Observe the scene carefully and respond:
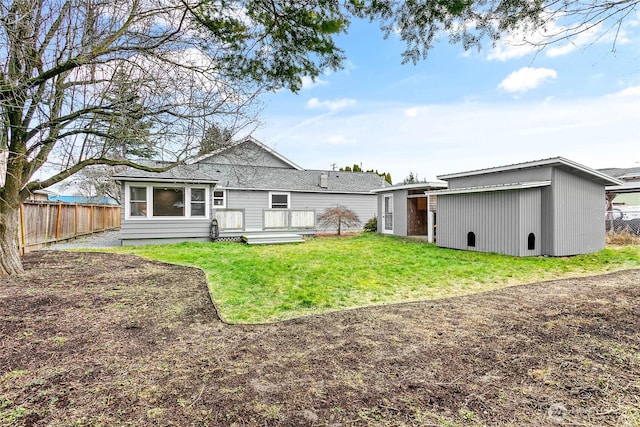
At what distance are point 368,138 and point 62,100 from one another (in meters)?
20.2

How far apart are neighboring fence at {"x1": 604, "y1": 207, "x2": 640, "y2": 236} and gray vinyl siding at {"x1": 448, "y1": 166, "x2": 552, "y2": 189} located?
7259mm

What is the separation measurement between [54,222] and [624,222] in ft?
80.6

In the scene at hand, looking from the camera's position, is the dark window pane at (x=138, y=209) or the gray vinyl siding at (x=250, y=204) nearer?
the dark window pane at (x=138, y=209)

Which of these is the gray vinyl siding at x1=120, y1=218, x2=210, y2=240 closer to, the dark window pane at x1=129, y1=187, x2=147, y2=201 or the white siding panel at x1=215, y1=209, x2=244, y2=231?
the dark window pane at x1=129, y1=187, x2=147, y2=201

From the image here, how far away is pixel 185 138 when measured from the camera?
6629mm

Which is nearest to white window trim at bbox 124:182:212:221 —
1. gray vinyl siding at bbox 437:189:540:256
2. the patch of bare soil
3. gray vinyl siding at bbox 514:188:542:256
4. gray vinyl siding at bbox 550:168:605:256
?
the patch of bare soil

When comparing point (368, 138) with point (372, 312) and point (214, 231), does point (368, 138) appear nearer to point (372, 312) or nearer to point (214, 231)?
point (214, 231)

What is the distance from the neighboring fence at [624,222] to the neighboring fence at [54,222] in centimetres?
2169

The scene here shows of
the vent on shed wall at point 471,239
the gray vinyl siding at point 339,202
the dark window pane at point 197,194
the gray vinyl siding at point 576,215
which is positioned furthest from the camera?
the gray vinyl siding at point 339,202

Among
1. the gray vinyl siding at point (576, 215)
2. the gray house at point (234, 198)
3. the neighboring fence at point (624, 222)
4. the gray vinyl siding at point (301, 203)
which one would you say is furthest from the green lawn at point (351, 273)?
the neighboring fence at point (624, 222)

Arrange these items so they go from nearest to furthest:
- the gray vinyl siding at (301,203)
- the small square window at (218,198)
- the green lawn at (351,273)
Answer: the green lawn at (351,273)
the small square window at (218,198)
the gray vinyl siding at (301,203)

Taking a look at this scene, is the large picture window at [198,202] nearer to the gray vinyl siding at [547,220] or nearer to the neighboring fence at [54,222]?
the neighboring fence at [54,222]

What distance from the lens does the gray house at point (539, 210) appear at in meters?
9.69

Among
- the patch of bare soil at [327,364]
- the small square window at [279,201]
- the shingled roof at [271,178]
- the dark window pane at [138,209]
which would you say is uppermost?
the shingled roof at [271,178]
